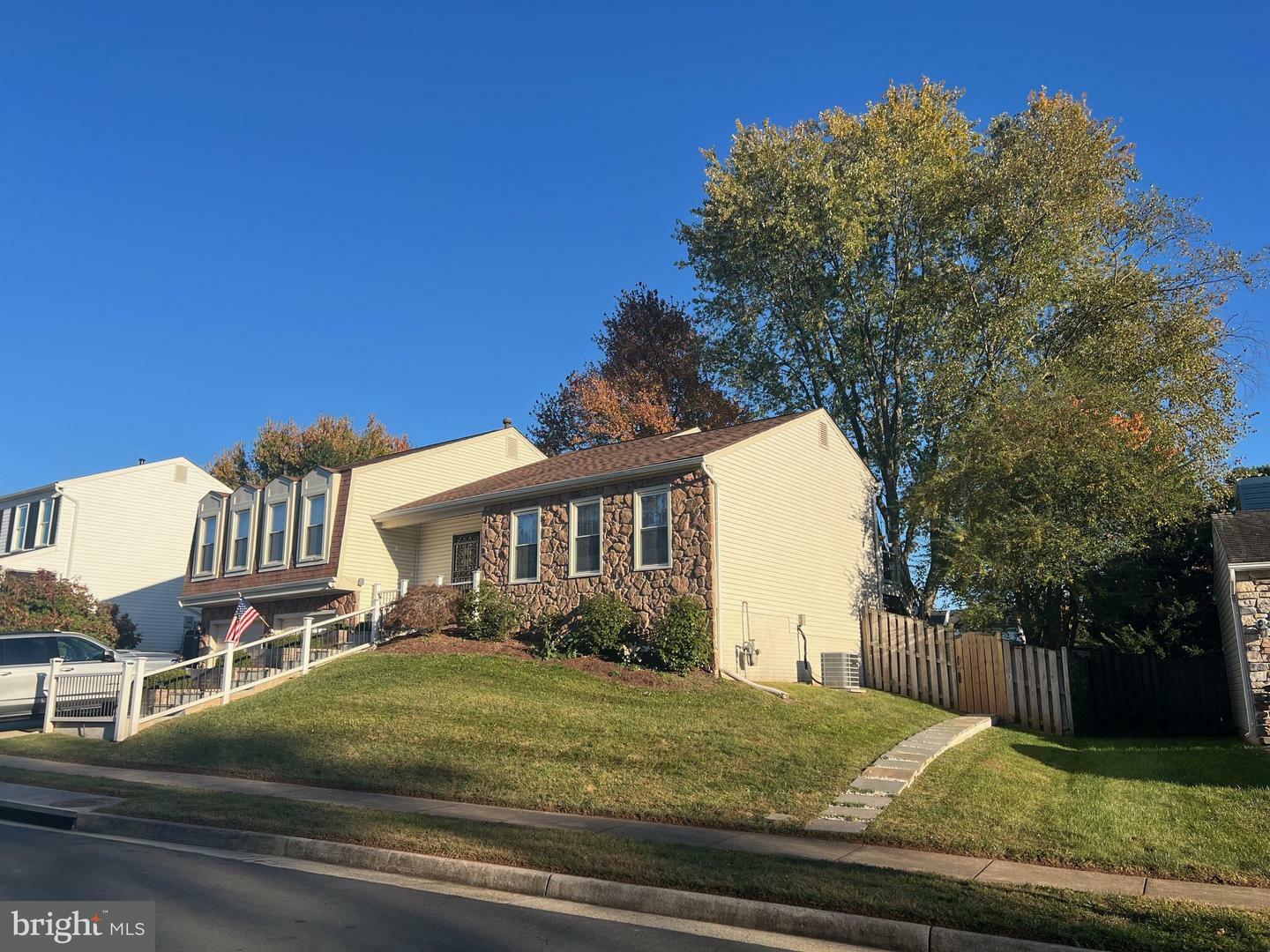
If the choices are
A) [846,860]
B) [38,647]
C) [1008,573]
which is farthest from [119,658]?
[1008,573]

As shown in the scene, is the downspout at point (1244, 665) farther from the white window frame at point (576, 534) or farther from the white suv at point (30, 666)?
the white suv at point (30, 666)

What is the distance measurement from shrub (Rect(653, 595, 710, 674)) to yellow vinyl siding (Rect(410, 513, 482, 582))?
25.6ft

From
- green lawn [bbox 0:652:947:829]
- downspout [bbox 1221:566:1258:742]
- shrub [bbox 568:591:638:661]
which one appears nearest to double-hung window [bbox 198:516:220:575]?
green lawn [bbox 0:652:947:829]

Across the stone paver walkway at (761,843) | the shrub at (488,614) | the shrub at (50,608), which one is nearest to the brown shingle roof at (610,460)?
the shrub at (488,614)

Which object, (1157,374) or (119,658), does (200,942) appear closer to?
(119,658)

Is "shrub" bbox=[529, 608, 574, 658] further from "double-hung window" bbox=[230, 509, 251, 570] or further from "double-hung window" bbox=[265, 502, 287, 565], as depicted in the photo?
"double-hung window" bbox=[230, 509, 251, 570]

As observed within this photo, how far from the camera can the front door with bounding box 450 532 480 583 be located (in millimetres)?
24000

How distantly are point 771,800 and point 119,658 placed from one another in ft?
49.2

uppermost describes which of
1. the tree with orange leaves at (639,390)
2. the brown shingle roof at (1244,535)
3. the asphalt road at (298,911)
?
the tree with orange leaves at (639,390)

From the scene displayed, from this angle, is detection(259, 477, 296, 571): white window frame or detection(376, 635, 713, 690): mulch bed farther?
detection(259, 477, 296, 571): white window frame

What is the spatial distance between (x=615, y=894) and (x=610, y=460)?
15.4 m

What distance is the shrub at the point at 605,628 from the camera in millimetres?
18531

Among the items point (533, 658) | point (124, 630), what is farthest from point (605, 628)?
point (124, 630)

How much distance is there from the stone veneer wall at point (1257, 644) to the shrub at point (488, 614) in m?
13.2
